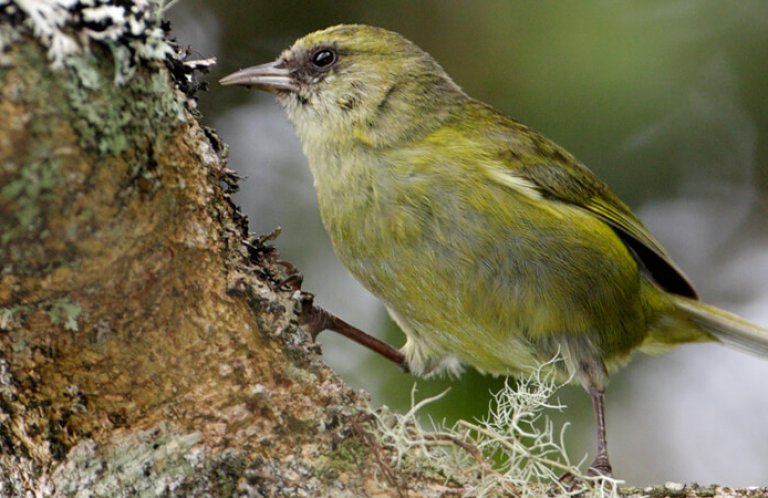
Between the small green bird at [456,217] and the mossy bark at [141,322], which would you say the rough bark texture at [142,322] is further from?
the small green bird at [456,217]

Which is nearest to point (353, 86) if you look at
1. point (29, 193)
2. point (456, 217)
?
point (456, 217)

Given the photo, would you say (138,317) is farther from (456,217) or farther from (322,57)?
(322,57)

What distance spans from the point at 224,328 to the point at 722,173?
10.5ft

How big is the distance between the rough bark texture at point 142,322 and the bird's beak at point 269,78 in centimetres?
167

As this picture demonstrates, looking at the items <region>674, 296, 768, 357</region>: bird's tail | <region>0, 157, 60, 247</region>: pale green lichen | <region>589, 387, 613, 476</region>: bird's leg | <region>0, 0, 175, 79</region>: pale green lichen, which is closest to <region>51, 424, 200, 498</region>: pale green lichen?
<region>0, 157, 60, 247</region>: pale green lichen

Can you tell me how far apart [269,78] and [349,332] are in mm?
1112

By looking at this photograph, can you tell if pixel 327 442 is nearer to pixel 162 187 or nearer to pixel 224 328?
pixel 224 328

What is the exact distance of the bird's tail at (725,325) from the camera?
15.4 ft

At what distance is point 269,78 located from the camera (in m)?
4.07

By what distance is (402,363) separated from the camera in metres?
4.33

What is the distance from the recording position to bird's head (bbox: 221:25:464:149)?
3971 millimetres

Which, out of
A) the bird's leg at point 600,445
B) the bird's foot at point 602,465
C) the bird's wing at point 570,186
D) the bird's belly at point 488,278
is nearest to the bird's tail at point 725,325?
the bird's wing at point 570,186

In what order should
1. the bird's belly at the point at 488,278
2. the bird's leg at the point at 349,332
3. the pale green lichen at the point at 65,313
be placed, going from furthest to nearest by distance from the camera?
the bird's leg at the point at 349,332
the bird's belly at the point at 488,278
the pale green lichen at the point at 65,313

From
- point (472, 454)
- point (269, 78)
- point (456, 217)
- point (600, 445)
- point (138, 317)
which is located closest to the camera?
point (138, 317)
